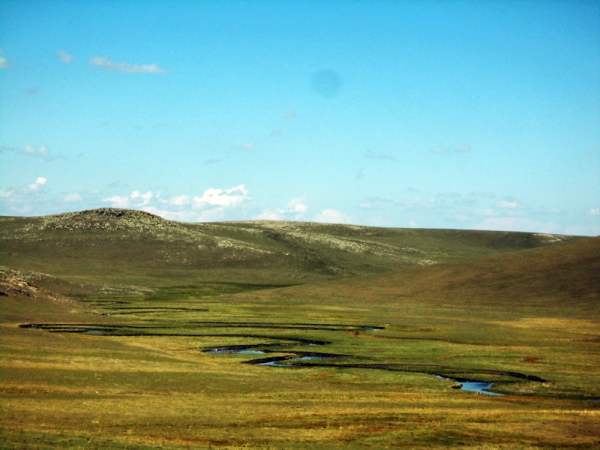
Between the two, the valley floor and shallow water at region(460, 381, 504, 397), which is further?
shallow water at region(460, 381, 504, 397)

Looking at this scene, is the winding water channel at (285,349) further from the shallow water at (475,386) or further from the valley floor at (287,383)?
the valley floor at (287,383)

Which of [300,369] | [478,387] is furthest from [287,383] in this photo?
[478,387]

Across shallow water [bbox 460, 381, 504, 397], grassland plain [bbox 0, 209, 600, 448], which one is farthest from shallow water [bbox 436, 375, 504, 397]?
grassland plain [bbox 0, 209, 600, 448]

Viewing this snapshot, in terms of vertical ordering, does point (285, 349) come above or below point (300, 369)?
above

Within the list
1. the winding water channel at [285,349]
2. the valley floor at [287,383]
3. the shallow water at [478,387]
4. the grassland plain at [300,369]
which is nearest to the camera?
the valley floor at [287,383]

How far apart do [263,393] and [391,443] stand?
14.5 metres

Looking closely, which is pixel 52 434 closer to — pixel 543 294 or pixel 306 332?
pixel 306 332

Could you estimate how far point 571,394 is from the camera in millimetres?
55281

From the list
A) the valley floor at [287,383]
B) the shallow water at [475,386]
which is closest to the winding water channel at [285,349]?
the shallow water at [475,386]

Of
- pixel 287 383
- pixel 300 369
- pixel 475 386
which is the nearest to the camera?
pixel 287 383

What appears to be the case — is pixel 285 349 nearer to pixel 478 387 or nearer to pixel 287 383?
pixel 287 383

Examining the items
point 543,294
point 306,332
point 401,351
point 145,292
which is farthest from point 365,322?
point 145,292

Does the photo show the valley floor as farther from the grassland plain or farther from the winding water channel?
the winding water channel

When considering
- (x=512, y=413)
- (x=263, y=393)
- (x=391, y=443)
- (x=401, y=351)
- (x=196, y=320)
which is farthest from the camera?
(x=196, y=320)
